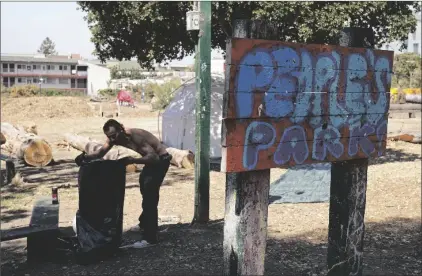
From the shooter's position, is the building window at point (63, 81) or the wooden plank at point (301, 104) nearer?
the wooden plank at point (301, 104)

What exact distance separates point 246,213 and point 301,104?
753mm

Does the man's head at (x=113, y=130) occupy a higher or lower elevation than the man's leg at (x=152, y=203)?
higher

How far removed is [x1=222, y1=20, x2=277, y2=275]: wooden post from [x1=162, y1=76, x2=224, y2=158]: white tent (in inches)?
372

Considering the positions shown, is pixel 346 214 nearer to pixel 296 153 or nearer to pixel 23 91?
pixel 296 153

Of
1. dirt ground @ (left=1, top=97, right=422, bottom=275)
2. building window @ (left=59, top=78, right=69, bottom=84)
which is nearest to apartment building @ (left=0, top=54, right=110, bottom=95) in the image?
building window @ (left=59, top=78, right=69, bottom=84)

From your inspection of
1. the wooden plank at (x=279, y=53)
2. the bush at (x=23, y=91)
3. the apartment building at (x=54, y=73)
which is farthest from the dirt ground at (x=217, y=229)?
the apartment building at (x=54, y=73)

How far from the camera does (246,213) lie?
105 inches

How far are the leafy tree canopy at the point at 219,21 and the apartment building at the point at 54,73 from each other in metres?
57.6

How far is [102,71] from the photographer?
7200 cm

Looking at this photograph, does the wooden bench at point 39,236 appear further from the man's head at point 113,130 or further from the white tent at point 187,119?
the white tent at point 187,119

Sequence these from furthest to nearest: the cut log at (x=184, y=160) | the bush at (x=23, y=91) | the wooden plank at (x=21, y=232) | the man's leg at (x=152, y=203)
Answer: the bush at (x=23, y=91), the cut log at (x=184, y=160), the man's leg at (x=152, y=203), the wooden plank at (x=21, y=232)

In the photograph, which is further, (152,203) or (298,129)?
(152,203)

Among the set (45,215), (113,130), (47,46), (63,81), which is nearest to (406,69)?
(113,130)

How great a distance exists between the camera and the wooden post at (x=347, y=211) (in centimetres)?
355
